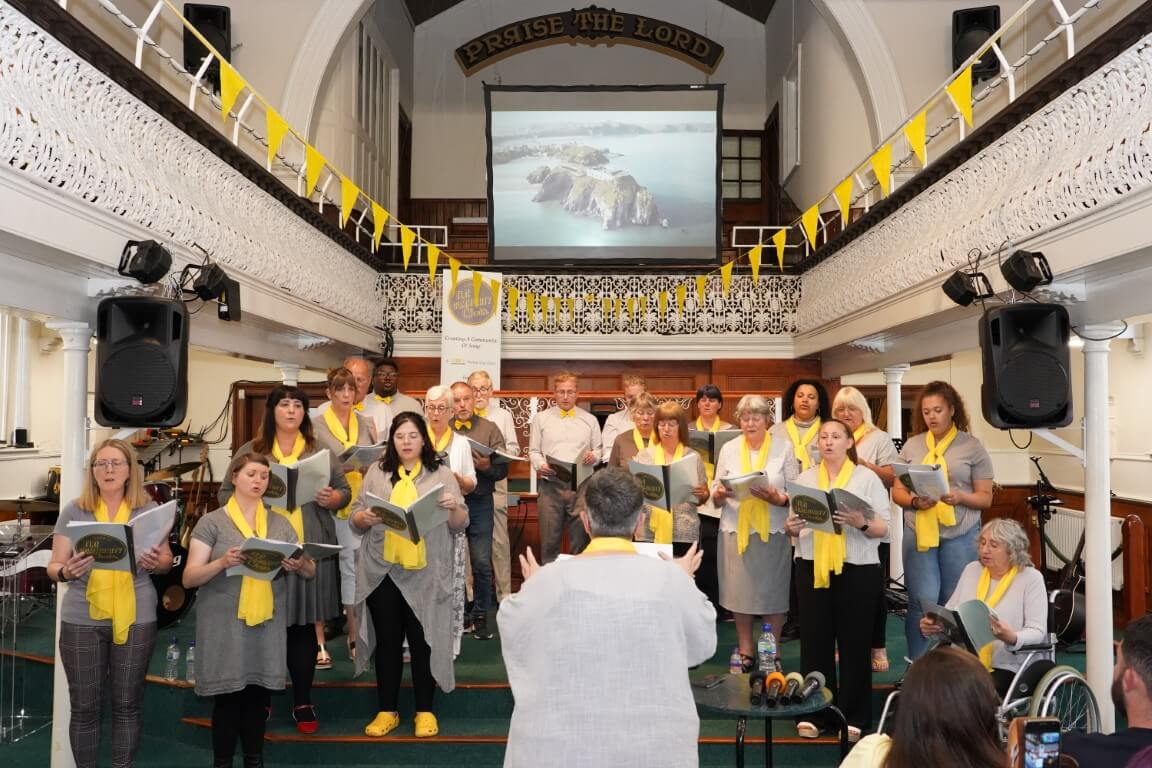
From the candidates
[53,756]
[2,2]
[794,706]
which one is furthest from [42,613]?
[794,706]

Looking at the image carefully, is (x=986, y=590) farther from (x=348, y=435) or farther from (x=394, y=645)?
(x=348, y=435)

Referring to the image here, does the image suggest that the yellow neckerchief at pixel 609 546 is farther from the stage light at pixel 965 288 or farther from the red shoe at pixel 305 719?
the stage light at pixel 965 288

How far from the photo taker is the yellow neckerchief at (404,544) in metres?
4.53

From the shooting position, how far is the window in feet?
50.7

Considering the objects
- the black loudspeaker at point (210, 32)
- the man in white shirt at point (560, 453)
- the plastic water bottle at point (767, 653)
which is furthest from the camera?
the black loudspeaker at point (210, 32)

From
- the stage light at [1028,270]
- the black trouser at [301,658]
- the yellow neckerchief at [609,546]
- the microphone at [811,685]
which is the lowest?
the black trouser at [301,658]

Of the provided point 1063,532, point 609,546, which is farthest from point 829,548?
point 1063,532

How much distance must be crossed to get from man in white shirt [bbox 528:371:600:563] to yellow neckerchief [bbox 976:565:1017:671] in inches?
100

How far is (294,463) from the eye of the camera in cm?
449

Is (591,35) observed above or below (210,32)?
above

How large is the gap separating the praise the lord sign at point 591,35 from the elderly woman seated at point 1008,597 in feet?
34.4

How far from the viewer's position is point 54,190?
13.0 ft

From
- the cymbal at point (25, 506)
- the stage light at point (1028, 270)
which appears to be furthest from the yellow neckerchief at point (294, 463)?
the cymbal at point (25, 506)

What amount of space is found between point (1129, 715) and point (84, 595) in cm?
373
